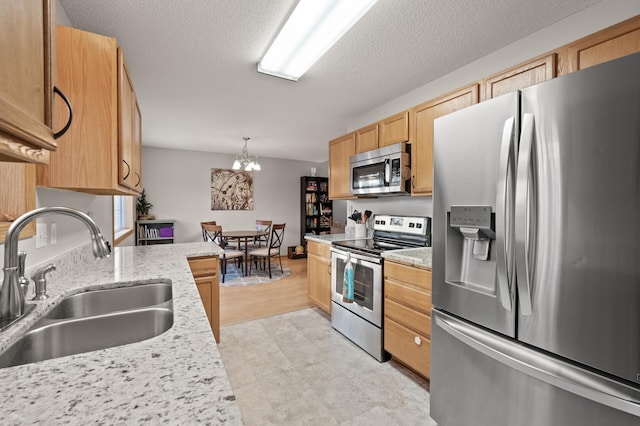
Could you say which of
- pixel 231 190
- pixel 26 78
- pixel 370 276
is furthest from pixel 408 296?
pixel 231 190

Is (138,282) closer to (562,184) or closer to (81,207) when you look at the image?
(81,207)

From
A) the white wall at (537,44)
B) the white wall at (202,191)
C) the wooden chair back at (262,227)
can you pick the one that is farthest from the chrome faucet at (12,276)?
the white wall at (202,191)

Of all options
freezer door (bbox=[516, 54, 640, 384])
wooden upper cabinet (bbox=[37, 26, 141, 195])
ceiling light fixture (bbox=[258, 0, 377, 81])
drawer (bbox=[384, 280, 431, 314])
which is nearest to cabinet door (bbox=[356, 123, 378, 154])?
ceiling light fixture (bbox=[258, 0, 377, 81])

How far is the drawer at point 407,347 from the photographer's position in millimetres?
1868

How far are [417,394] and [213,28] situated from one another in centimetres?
274

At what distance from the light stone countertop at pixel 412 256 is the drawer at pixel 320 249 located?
3.04ft

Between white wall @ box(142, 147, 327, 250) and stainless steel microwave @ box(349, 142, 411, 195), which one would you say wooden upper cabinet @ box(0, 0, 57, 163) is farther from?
white wall @ box(142, 147, 327, 250)

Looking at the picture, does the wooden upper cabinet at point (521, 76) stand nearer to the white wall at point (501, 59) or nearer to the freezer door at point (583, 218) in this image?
the white wall at point (501, 59)

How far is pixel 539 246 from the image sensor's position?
3.47 ft

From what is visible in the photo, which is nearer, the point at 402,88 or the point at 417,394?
the point at 417,394

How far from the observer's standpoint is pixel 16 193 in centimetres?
116

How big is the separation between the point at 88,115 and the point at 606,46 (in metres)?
2.53

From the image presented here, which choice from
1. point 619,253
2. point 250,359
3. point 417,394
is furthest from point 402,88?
point 250,359

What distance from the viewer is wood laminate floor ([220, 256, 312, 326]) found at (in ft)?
10.5
